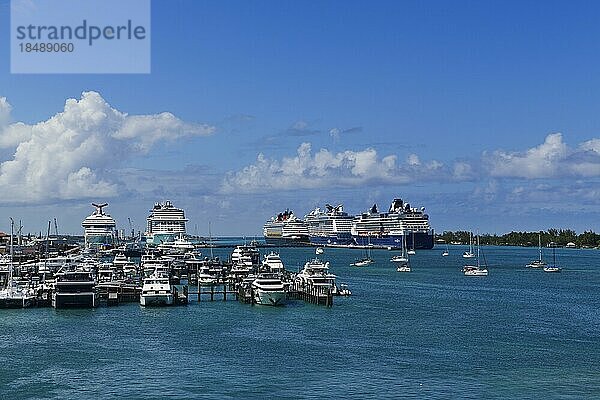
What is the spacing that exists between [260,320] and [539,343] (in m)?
17.5

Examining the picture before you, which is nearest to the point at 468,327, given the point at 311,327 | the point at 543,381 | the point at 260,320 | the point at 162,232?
the point at 311,327

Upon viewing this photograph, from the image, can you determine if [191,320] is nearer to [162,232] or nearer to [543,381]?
[543,381]

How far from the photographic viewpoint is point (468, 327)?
51.7 metres

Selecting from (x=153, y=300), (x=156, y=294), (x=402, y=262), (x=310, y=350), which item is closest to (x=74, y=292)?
(x=153, y=300)

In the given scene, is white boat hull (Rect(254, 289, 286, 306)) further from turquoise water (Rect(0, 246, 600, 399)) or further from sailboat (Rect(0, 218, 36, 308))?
sailboat (Rect(0, 218, 36, 308))

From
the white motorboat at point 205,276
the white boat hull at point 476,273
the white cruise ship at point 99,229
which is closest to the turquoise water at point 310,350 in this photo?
the white motorboat at point 205,276

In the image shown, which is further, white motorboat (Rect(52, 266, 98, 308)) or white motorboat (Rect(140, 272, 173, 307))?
white motorboat (Rect(140, 272, 173, 307))

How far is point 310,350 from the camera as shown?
140 ft

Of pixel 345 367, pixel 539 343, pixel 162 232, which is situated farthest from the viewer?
pixel 162 232

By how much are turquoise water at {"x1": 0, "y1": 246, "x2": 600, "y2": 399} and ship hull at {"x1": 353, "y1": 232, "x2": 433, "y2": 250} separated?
115408 millimetres

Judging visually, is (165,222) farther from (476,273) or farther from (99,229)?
(476,273)

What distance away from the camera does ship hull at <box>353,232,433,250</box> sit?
18425 centimetres

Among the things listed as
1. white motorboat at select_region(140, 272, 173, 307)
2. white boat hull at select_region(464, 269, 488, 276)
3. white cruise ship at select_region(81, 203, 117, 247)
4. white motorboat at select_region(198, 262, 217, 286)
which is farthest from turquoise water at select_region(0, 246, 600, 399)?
white cruise ship at select_region(81, 203, 117, 247)

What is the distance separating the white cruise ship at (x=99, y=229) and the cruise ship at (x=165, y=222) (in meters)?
8.14
